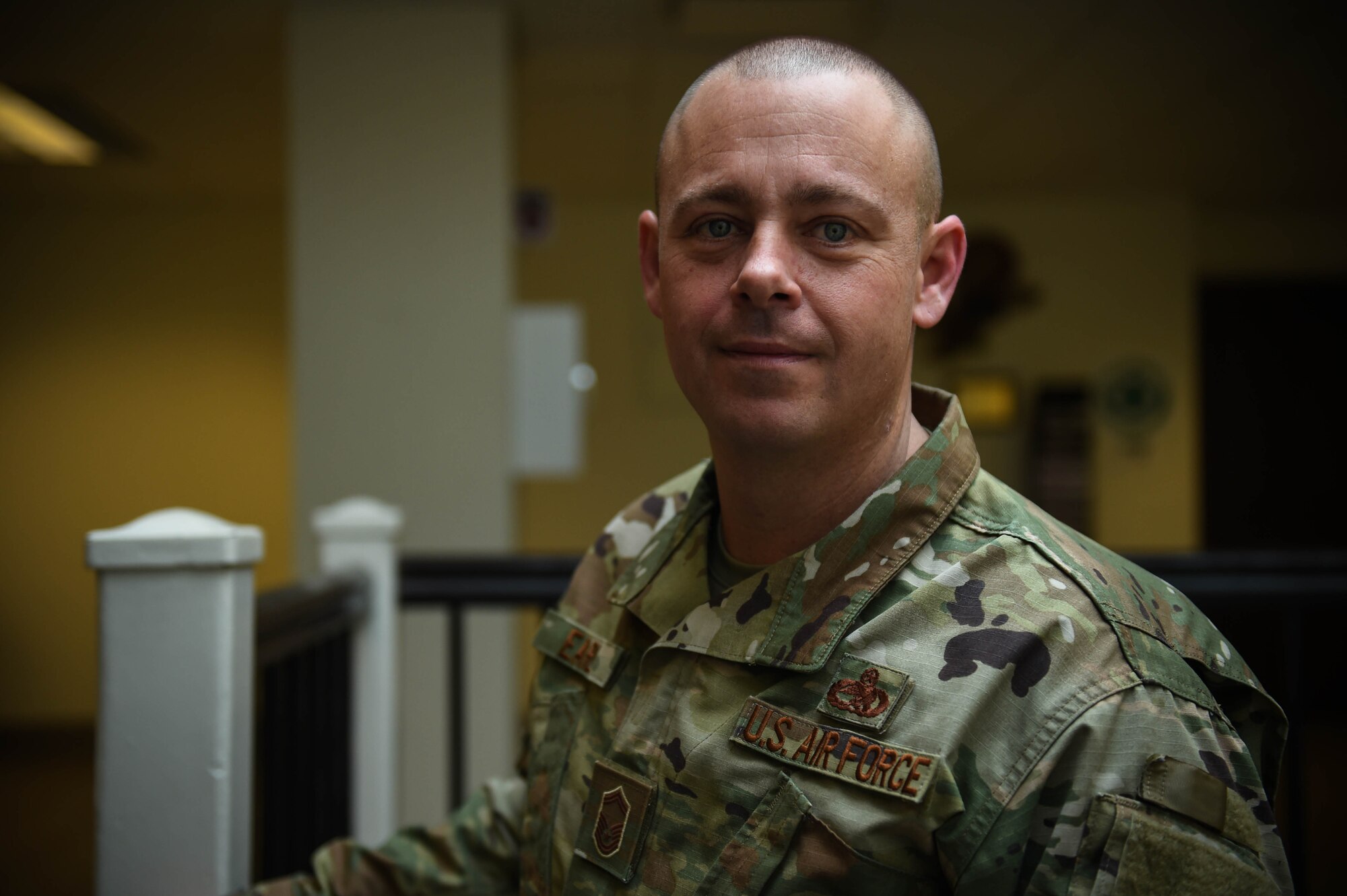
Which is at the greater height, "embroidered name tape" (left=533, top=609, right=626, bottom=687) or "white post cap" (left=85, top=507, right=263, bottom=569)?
"white post cap" (left=85, top=507, right=263, bottom=569)

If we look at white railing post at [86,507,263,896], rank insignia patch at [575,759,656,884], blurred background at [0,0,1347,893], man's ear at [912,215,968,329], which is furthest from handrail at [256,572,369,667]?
blurred background at [0,0,1347,893]

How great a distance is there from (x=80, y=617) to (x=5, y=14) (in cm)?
322

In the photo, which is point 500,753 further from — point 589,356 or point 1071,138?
point 1071,138

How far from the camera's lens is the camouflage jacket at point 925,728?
0.71 metres

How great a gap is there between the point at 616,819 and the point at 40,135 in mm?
4397

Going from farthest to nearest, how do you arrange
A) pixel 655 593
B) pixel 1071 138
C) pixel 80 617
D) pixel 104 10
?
1. pixel 80 617
2. pixel 1071 138
3. pixel 104 10
4. pixel 655 593

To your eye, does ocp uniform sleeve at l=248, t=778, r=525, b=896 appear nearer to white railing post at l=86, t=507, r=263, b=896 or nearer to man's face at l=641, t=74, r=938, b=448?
white railing post at l=86, t=507, r=263, b=896

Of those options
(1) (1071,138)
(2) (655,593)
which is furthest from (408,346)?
(1) (1071,138)

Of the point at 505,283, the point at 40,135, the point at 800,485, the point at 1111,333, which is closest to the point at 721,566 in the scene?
the point at 800,485

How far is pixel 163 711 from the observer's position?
0.92m

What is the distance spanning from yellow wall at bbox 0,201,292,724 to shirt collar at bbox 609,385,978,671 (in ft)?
16.3

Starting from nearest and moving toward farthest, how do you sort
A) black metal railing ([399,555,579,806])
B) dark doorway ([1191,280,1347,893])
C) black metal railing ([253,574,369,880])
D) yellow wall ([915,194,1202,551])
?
black metal railing ([253,574,369,880]) < black metal railing ([399,555,579,806]) < yellow wall ([915,194,1202,551]) < dark doorway ([1191,280,1347,893])

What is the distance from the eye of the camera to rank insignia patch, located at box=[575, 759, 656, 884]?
2.73 feet

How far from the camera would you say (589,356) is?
5379 millimetres
